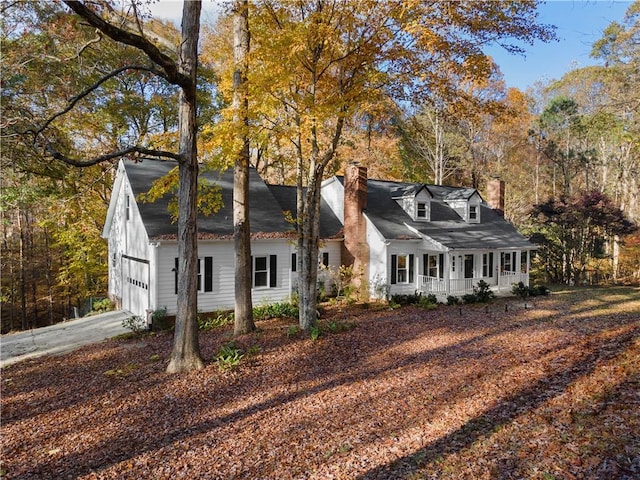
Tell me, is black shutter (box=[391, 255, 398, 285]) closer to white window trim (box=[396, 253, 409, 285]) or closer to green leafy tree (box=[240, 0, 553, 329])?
white window trim (box=[396, 253, 409, 285])

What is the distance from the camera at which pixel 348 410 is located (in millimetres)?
6395

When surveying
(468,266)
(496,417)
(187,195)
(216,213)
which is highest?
(216,213)

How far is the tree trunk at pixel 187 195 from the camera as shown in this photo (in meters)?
7.88

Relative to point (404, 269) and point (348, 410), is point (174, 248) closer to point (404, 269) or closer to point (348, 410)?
point (348, 410)

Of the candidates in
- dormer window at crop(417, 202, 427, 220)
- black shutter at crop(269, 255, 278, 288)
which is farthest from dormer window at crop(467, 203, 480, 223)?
black shutter at crop(269, 255, 278, 288)

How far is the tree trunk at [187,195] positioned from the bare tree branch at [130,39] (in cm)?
28

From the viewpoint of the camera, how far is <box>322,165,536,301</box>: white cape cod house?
714 inches

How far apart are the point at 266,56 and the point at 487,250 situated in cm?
1490

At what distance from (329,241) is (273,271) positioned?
3.85 metres

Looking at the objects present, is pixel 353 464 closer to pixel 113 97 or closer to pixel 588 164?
pixel 113 97

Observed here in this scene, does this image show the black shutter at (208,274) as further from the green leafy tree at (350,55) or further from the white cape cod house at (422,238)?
the white cape cod house at (422,238)

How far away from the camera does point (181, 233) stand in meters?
8.09

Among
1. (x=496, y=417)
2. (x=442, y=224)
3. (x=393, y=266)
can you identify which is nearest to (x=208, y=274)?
(x=393, y=266)

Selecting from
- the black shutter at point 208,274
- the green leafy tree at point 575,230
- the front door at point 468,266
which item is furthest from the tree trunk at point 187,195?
the green leafy tree at point 575,230
